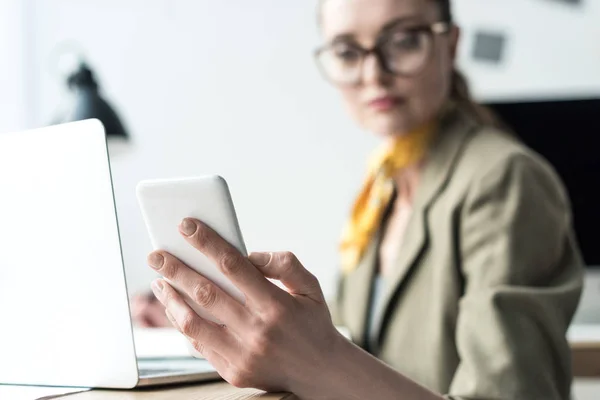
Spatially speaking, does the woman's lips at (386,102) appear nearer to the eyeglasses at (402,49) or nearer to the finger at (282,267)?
the eyeglasses at (402,49)

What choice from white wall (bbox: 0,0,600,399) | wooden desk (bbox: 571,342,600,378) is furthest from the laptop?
white wall (bbox: 0,0,600,399)

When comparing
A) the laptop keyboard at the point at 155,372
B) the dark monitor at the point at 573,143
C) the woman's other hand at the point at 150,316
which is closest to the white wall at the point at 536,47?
the dark monitor at the point at 573,143

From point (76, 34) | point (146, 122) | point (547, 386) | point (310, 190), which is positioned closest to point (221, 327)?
point (547, 386)

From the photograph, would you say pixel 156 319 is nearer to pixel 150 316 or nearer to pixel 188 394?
pixel 150 316

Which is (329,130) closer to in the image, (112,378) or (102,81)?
(102,81)

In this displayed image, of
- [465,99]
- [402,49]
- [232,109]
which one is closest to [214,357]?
[402,49]

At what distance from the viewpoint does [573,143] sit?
6.47ft

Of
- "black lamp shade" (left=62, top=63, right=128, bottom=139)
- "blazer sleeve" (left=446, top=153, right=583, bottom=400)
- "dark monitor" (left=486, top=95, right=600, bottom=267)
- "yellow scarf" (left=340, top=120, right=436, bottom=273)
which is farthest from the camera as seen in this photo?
"dark monitor" (left=486, top=95, right=600, bottom=267)

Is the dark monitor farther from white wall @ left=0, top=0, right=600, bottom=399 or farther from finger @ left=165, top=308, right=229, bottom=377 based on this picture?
finger @ left=165, top=308, right=229, bottom=377

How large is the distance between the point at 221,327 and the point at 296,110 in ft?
6.04

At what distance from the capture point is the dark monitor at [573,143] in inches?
76.9

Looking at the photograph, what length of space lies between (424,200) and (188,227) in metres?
0.60

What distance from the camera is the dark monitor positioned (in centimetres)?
195

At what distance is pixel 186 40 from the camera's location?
2422mm
